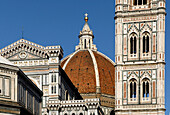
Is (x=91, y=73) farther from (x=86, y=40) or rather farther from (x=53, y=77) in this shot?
(x=53, y=77)

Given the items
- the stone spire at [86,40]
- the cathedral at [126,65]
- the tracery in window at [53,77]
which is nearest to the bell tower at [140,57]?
the cathedral at [126,65]

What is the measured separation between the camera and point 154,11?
66062 mm

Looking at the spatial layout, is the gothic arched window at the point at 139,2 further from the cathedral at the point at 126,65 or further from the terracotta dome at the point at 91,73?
the terracotta dome at the point at 91,73

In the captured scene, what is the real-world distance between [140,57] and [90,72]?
48227mm

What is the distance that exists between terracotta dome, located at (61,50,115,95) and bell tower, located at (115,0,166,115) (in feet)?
145

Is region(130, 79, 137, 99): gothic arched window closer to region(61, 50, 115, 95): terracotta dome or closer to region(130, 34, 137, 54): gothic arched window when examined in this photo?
region(130, 34, 137, 54): gothic arched window

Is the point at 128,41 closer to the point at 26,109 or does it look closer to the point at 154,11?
the point at 154,11

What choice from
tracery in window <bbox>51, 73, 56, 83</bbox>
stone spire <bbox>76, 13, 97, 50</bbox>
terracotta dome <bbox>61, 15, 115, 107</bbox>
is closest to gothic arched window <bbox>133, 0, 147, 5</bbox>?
tracery in window <bbox>51, 73, 56, 83</bbox>

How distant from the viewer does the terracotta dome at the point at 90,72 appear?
111 meters

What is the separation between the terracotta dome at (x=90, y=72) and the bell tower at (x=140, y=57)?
145 ft

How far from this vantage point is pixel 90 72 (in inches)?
4464

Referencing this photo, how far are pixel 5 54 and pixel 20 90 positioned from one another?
16789 millimetres

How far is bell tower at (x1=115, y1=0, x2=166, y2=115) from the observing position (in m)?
64.0

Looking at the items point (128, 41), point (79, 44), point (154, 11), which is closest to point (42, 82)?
point (128, 41)
